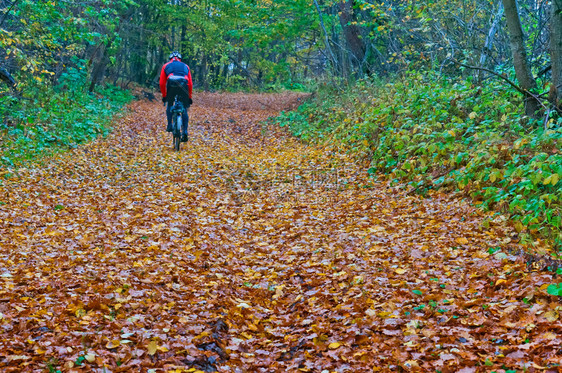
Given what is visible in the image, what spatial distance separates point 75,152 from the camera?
11.2m

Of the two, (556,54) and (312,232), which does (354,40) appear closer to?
(556,54)

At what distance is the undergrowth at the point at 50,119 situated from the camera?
33.1ft

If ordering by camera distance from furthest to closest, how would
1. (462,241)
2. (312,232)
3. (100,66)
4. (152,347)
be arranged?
(100,66), (312,232), (462,241), (152,347)

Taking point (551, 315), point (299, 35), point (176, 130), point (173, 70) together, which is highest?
point (299, 35)

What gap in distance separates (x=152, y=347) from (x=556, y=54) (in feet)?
21.7

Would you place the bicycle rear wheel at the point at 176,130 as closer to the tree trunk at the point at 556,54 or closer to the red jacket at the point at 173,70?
the red jacket at the point at 173,70

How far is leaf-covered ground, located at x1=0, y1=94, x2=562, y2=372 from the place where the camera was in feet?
11.2

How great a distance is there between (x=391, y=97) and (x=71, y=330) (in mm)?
9299

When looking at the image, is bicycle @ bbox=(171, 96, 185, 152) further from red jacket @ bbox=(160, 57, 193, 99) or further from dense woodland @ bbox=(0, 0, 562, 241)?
dense woodland @ bbox=(0, 0, 562, 241)

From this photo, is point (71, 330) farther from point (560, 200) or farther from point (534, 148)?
point (534, 148)

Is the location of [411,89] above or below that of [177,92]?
above

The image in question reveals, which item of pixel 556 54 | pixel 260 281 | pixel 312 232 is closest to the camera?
pixel 260 281

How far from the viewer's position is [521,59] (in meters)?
7.13

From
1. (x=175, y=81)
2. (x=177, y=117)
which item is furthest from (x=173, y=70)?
(x=177, y=117)
